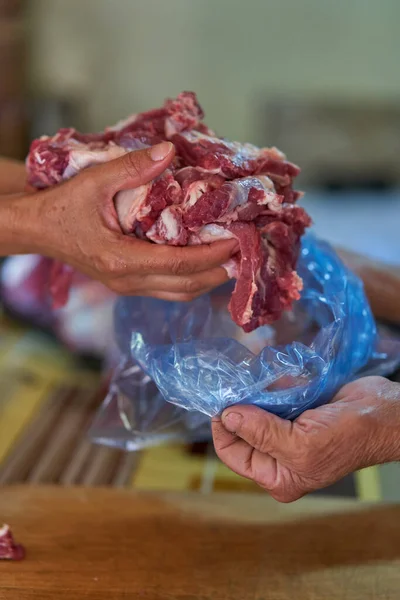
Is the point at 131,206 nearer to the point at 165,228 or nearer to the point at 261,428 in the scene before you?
the point at 165,228

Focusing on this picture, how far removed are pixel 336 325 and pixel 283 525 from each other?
1.02ft

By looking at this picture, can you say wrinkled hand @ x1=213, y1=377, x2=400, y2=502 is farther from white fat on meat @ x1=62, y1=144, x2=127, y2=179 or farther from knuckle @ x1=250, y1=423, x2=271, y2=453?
white fat on meat @ x1=62, y1=144, x2=127, y2=179

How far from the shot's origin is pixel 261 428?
89cm

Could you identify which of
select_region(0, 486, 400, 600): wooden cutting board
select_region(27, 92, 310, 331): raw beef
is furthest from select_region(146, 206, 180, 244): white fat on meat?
select_region(0, 486, 400, 600): wooden cutting board

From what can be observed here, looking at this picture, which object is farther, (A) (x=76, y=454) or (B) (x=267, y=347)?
(A) (x=76, y=454)

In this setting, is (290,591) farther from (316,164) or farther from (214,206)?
(316,164)

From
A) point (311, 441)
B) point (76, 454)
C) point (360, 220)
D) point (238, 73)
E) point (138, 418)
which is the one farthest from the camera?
point (238, 73)

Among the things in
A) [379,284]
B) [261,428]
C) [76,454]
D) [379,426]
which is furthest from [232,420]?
[76,454]

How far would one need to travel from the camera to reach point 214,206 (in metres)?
0.94

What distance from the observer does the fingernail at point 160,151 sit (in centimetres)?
94

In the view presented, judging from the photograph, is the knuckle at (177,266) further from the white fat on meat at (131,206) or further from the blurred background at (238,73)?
the blurred background at (238,73)

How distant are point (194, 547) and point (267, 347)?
31 cm

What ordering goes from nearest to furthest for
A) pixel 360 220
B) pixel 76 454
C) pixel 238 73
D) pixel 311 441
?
pixel 311 441, pixel 76 454, pixel 360 220, pixel 238 73

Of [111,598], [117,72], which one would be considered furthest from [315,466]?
[117,72]
